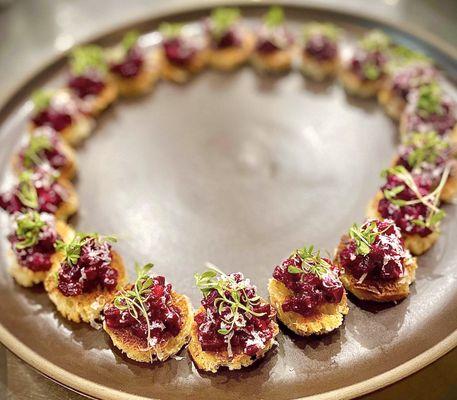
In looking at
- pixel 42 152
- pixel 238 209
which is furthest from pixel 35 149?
pixel 238 209

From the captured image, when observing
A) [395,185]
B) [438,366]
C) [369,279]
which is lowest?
[438,366]

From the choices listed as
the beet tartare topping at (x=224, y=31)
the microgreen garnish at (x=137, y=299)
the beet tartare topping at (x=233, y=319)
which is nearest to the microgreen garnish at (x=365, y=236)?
the beet tartare topping at (x=233, y=319)

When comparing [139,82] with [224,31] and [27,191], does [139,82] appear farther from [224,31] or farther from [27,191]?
[27,191]

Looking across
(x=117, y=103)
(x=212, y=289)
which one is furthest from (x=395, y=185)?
(x=117, y=103)

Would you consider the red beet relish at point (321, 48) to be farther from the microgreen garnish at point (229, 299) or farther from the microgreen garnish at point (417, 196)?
the microgreen garnish at point (229, 299)

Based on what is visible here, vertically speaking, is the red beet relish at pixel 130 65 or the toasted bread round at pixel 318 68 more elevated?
the red beet relish at pixel 130 65

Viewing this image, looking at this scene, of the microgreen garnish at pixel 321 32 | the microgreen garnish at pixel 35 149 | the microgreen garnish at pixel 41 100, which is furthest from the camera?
the microgreen garnish at pixel 321 32

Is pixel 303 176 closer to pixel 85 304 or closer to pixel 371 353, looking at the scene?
pixel 371 353
